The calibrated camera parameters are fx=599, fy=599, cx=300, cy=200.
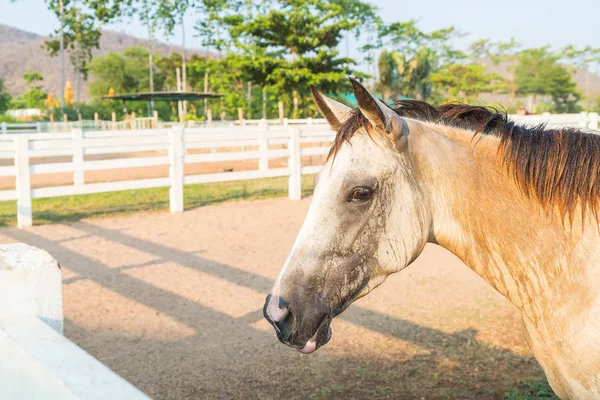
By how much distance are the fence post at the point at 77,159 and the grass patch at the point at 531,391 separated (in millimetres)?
7676

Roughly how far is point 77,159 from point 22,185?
114cm

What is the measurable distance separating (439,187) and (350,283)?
0.46m

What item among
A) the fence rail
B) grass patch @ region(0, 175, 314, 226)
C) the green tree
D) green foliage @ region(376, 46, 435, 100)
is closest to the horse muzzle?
the fence rail

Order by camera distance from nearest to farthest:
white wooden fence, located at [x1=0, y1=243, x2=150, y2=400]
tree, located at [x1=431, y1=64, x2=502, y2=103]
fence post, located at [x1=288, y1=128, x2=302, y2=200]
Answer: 1. white wooden fence, located at [x1=0, y1=243, x2=150, y2=400]
2. fence post, located at [x1=288, y1=128, x2=302, y2=200]
3. tree, located at [x1=431, y1=64, x2=502, y2=103]

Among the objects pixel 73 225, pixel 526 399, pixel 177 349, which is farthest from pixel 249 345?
pixel 73 225

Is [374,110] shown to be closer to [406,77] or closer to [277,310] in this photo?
[277,310]

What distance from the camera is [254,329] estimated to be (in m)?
4.68

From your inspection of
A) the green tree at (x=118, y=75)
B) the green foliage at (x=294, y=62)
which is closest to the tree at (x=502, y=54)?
the green foliage at (x=294, y=62)

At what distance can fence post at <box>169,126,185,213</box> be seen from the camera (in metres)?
9.80

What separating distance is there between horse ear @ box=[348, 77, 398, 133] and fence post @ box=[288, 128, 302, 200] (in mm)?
9297

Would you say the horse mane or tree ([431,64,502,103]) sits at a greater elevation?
tree ([431,64,502,103])

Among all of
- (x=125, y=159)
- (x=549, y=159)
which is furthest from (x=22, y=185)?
(x=549, y=159)

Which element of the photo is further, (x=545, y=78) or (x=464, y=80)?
(x=545, y=78)

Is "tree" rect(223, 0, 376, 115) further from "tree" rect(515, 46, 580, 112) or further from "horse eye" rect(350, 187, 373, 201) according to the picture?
"tree" rect(515, 46, 580, 112)
